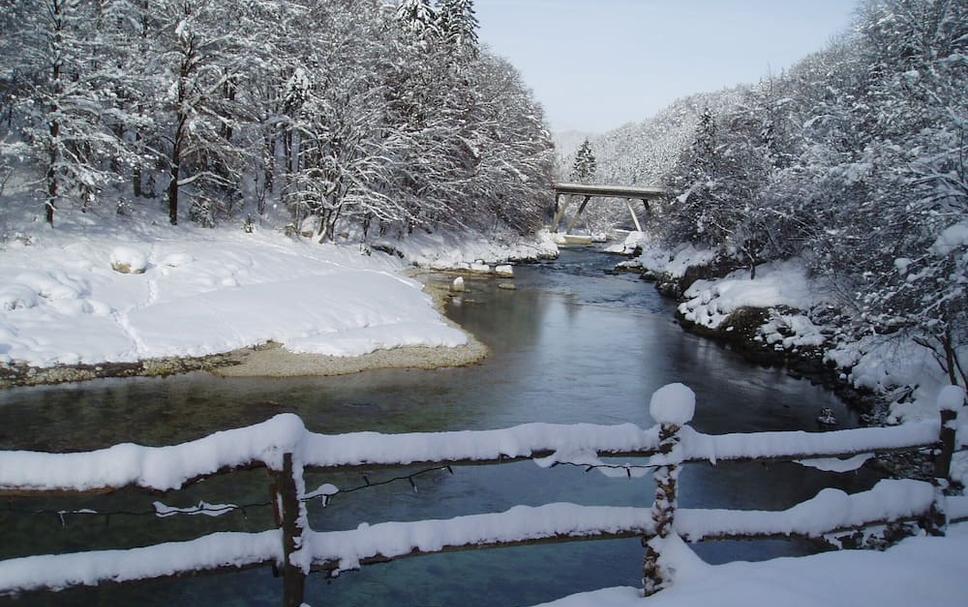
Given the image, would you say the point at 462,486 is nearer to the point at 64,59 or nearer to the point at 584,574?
the point at 584,574

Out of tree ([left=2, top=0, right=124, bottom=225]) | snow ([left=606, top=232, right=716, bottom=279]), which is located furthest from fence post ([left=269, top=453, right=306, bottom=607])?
snow ([left=606, top=232, right=716, bottom=279])

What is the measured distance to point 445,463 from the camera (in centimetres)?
367

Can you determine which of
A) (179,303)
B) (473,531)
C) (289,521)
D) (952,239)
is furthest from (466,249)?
(289,521)

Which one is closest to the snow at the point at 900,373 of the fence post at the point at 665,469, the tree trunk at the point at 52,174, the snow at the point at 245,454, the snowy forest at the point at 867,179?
the snowy forest at the point at 867,179

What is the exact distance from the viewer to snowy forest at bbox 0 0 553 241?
21391 mm

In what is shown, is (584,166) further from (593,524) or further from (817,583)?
(593,524)

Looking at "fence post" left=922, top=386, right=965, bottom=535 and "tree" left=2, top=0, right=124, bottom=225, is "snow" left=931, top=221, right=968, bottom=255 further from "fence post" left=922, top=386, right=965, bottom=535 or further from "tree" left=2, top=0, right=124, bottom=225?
"tree" left=2, top=0, right=124, bottom=225

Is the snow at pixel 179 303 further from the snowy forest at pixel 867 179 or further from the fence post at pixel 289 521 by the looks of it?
the fence post at pixel 289 521

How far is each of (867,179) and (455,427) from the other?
11899 mm

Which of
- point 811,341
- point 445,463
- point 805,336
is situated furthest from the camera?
point 805,336

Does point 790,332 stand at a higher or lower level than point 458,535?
lower

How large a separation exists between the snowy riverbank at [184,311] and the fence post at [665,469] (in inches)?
555

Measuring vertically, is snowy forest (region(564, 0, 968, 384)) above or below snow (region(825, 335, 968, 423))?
above

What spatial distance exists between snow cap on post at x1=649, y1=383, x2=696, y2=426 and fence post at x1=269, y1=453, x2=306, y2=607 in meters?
2.19
